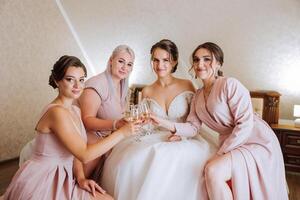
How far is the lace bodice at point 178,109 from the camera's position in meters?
2.30

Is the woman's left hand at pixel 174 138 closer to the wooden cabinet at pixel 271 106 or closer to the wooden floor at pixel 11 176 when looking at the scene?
the wooden floor at pixel 11 176

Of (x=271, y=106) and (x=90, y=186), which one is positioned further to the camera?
(x=271, y=106)

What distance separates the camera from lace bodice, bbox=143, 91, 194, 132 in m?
2.30

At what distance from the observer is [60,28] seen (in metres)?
4.48

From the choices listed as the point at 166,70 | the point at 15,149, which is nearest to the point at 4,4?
the point at 15,149

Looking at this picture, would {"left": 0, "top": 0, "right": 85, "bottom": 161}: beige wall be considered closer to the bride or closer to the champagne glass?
the bride

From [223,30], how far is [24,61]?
2670 mm

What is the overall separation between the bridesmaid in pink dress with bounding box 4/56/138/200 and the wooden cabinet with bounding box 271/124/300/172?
9.18ft

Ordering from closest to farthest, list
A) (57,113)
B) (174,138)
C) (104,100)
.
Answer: (57,113)
(174,138)
(104,100)

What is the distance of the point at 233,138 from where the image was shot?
177 centimetres

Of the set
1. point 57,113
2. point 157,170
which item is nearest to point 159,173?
→ point 157,170

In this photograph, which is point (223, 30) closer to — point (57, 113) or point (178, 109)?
point (178, 109)

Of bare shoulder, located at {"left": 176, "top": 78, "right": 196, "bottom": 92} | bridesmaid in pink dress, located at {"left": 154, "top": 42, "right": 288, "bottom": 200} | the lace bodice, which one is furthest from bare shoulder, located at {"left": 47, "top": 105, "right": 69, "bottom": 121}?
bare shoulder, located at {"left": 176, "top": 78, "right": 196, "bottom": 92}

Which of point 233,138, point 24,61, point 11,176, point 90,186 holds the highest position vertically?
point 24,61
